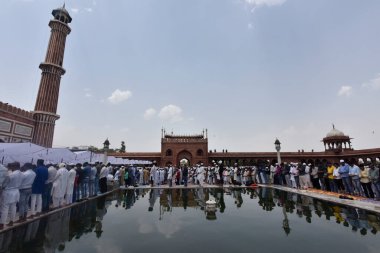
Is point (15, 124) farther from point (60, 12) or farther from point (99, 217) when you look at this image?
point (99, 217)

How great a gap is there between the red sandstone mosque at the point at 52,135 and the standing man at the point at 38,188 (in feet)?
56.0

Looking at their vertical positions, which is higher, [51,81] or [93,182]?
[51,81]

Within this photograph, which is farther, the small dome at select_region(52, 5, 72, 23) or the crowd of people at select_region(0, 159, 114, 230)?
the small dome at select_region(52, 5, 72, 23)

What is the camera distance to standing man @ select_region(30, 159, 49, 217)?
270 inches

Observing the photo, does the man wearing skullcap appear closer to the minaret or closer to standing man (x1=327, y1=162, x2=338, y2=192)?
standing man (x1=327, y1=162, x2=338, y2=192)

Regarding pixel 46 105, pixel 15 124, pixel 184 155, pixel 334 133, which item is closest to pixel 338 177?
pixel 184 155

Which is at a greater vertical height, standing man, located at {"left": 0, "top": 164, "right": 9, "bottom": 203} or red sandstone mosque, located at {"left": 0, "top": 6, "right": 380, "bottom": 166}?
red sandstone mosque, located at {"left": 0, "top": 6, "right": 380, "bottom": 166}

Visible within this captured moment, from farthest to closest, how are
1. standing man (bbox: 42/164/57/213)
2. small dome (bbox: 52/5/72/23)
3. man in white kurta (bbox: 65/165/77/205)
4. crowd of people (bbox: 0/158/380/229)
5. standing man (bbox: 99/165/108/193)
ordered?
small dome (bbox: 52/5/72/23) → standing man (bbox: 99/165/108/193) → man in white kurta (bbox: 65/165/77/205) → standing man (bbox: 42/164/57/213) → crowd of people (bbox: 0/158/380/229)

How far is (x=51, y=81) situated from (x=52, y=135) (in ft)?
23.1

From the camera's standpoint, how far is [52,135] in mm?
26891

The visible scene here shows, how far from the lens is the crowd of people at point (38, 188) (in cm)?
566

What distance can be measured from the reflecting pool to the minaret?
22327 mm

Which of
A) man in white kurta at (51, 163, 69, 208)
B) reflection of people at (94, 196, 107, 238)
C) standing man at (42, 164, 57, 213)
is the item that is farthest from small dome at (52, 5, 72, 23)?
reflection of people at (94, 196, 107, 238)

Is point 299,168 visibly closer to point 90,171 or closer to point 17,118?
point 90,171
